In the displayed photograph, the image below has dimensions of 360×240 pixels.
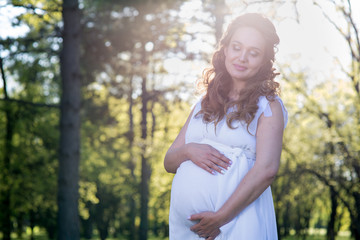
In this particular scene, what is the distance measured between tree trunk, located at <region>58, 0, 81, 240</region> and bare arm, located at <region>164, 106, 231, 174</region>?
221 inches

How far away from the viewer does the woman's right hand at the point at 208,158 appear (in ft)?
7.38

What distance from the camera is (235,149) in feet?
7.45

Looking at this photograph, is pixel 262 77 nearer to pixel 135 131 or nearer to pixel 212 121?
pixel 212 121

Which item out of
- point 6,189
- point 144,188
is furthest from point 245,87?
point 6,189

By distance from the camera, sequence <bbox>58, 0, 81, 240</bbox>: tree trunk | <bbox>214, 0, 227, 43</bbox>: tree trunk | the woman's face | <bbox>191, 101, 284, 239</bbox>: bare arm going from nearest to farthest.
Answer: <bbox>191, 101, 284, 239</bbox>: bare arm
the woman's face
<bbox>58, 0, 81, 240</bbox>: tree trunk
<bbox>214, 0, 227, 43</bbox>: tree trunk

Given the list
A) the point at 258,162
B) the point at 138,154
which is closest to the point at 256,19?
the point at 258,162

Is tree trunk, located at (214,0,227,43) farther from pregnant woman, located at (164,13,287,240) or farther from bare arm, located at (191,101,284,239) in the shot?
bare arm, located at (191,101,284,239)

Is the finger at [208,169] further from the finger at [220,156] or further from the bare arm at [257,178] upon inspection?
the bare arm at [257,178]

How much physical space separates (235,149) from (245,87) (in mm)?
350

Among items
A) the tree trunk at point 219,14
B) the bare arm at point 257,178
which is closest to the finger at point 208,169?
the bare arm at point 257,178

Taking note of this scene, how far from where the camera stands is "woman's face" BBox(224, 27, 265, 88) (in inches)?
94.3

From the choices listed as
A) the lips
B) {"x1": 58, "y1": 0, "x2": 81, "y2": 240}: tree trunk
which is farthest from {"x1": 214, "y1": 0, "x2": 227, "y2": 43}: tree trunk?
the lips

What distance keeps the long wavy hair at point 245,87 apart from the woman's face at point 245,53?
0.10 ft

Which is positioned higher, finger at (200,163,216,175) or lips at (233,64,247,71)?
lips at (233,64,247,71)
